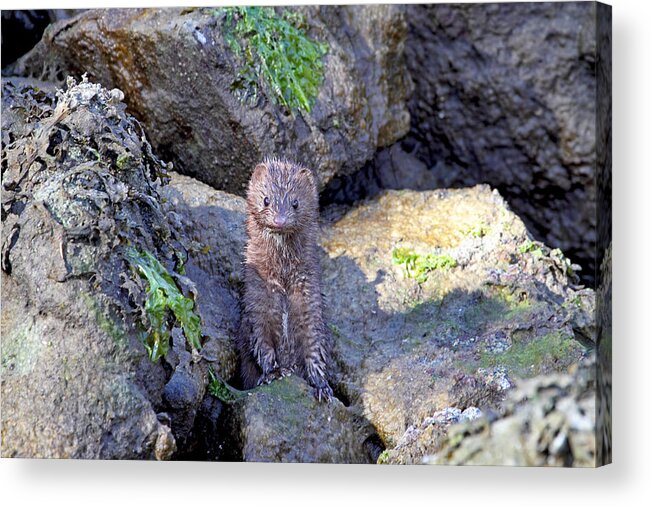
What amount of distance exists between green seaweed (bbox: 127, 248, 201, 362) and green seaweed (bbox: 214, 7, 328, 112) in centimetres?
149

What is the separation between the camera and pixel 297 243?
19.1 feet

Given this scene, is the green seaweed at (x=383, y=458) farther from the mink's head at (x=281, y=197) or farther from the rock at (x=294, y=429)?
the mink's head at (x=281, y=197)

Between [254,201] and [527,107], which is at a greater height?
[527,107]

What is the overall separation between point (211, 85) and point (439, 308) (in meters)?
1.90

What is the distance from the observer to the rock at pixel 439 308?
546cm

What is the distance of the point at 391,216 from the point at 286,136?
91cm

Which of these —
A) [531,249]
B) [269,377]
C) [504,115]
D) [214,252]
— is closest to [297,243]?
[214,252]

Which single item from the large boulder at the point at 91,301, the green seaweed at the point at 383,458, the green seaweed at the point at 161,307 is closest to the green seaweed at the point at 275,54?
the large boulder at the point at 91,301

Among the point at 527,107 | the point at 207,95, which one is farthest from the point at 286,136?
the point at 527,107

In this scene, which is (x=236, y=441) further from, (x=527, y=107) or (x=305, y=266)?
(x=527, y=107)

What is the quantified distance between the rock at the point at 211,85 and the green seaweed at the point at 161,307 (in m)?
1.32

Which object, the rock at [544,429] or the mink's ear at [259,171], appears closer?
the rock at [544,429]

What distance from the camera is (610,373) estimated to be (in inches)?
205

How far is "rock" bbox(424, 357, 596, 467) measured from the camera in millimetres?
4840
